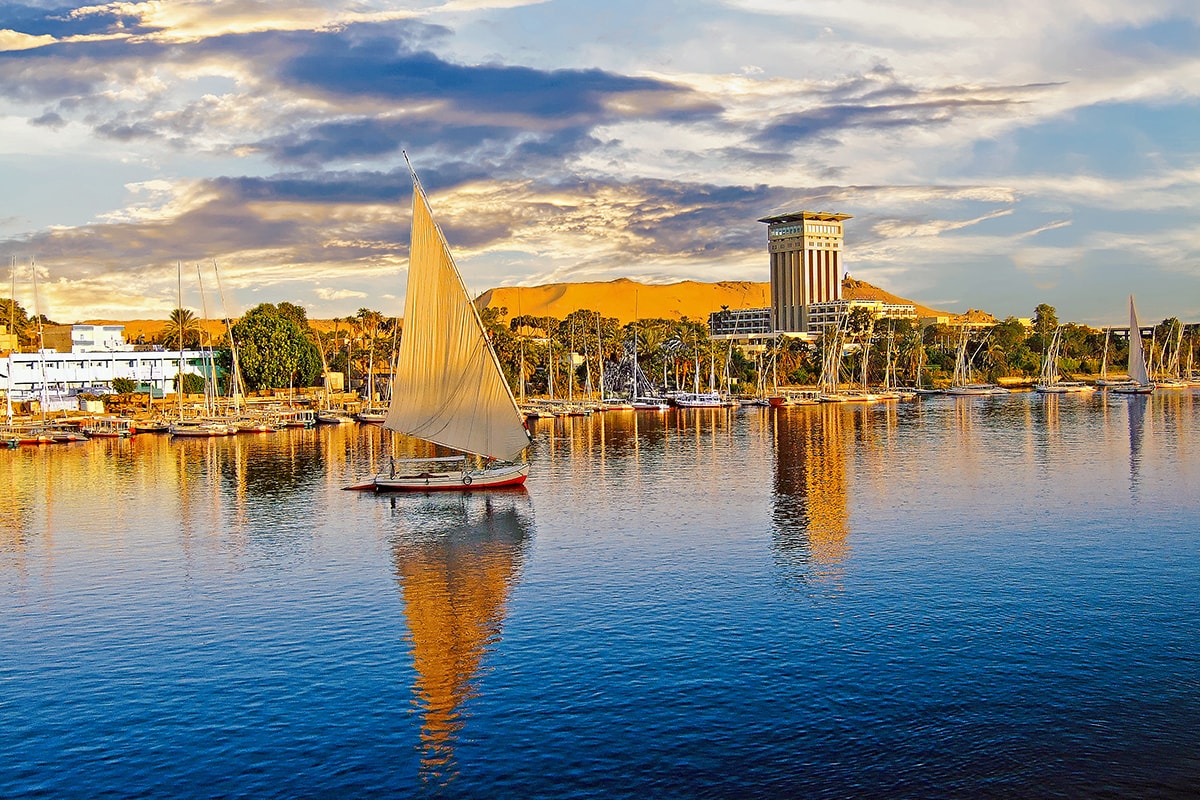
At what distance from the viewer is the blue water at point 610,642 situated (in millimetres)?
24969

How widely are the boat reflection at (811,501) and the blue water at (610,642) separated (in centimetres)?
38

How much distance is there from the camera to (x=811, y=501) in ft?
207

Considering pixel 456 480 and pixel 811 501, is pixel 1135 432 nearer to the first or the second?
pixel 811 501

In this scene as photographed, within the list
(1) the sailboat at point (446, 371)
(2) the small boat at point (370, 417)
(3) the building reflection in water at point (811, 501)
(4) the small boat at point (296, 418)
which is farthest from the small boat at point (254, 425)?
(1) the sailboat at point (446, 371)

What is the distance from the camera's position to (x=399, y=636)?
35156 millimetres

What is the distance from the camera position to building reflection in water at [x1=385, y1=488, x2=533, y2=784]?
1116 inches

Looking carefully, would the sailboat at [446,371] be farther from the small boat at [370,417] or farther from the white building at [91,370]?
the white building at [91,370]

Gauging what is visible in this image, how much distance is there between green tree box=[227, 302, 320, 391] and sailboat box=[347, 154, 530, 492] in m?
96.4

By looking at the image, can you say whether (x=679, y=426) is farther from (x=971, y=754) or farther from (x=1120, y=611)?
(x=971, y=754)

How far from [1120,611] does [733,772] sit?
1856 centimetres

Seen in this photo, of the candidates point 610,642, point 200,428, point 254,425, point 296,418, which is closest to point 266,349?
point 296,418

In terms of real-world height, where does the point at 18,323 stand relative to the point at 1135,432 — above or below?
above

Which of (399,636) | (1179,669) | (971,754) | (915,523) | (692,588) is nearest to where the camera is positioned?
(971,754)

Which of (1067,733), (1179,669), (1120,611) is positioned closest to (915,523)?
(1120,611)
